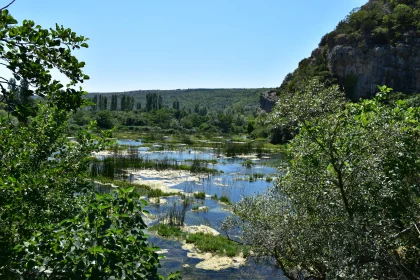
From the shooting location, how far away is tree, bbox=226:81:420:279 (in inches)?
210

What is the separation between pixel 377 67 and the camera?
269 ft

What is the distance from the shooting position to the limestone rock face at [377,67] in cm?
7862

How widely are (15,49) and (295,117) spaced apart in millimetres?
4446

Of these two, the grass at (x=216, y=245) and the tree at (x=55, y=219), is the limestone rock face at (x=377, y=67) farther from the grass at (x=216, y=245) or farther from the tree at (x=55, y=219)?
the tree at (x=55, y=219)

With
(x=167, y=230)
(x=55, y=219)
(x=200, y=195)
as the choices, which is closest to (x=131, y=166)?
(x=200, y=195)

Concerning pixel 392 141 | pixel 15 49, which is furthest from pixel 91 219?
Answer: pixel 392 141

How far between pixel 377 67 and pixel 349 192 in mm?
86593

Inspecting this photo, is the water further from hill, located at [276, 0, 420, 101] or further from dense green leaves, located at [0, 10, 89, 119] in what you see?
hill, located at [276, 0, 420, 101]

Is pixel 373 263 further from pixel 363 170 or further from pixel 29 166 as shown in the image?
pixel 29 166

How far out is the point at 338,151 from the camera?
6250 millimetres

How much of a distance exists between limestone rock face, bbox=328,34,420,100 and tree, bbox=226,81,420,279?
251 feet

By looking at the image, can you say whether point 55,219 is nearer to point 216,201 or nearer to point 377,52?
point 216,201

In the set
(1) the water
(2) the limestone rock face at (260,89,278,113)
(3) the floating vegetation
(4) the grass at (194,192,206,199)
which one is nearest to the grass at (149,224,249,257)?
(1) the water

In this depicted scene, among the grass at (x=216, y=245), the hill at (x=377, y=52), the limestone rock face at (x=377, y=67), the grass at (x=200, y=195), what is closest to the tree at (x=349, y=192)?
the grass at (x=216, y=245)
